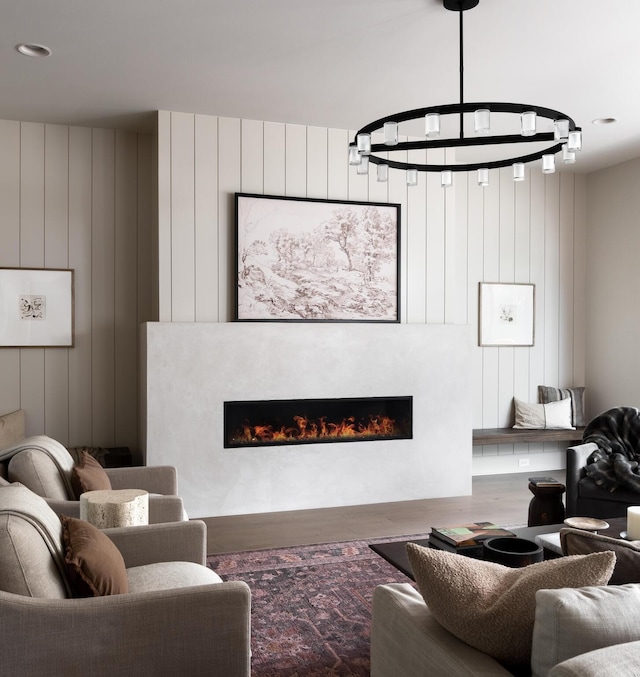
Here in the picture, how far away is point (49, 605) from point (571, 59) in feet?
12.4

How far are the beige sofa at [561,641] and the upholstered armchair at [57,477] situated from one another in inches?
65.9

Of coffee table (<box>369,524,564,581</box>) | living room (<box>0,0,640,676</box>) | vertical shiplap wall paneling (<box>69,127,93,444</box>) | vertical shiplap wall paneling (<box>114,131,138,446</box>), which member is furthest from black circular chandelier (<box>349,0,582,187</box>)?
vertical shiplap wall paneling (<box>69,127,93,444</box>)

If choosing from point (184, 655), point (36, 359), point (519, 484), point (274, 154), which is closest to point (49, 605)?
point (184, 655)

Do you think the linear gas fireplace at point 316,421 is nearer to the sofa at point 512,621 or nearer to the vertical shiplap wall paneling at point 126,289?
the vertical shiplap wall paneling at point 126,289

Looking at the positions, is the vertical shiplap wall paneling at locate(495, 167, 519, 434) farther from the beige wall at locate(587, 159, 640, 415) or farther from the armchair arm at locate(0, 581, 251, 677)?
the armchair arm at locate(0, 581, 251, 677)

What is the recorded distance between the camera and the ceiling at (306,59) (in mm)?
3318

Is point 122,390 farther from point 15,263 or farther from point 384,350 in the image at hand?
point 384,350

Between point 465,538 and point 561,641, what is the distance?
1501 mm

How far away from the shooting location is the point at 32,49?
12.4 ft

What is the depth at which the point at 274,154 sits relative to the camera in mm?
5102

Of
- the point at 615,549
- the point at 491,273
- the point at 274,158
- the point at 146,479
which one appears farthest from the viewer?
the point at 491,273

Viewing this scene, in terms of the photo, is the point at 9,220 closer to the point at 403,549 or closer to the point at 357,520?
the point at 357,520

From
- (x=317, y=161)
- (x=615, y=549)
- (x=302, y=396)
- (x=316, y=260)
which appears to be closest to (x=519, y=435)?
(x=302, y=396)

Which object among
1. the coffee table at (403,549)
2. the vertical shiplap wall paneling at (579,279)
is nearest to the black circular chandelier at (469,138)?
the coffee table at (403,549)
